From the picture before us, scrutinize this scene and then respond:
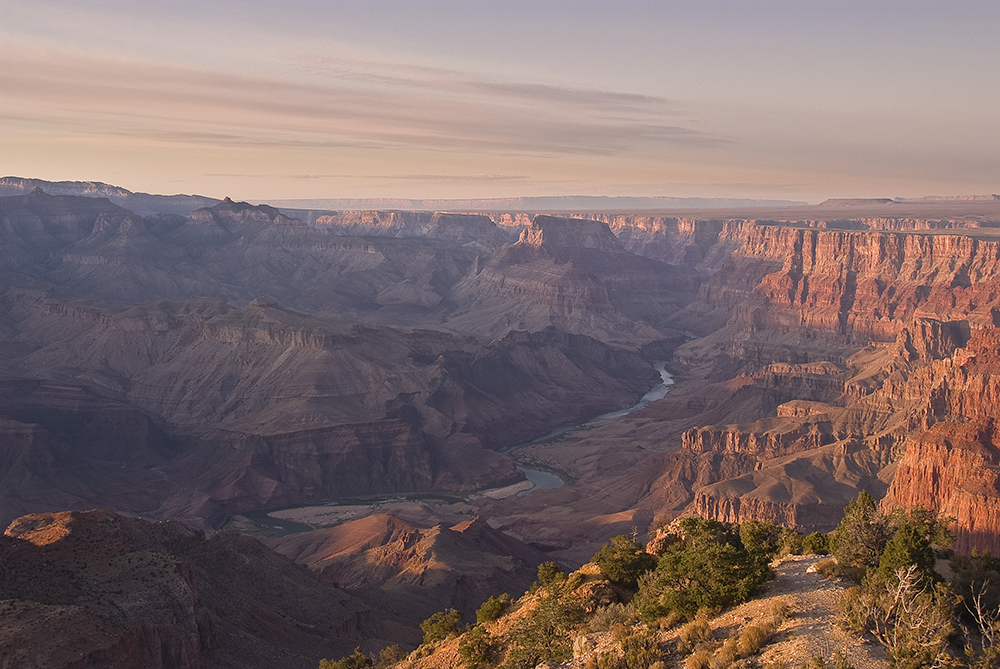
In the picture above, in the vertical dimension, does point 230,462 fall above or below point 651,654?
below

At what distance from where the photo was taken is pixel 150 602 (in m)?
58.3

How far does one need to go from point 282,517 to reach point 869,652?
12912 cm

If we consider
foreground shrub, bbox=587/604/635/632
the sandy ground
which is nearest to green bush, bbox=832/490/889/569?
foreground shrub, bbox=587/604/635/632

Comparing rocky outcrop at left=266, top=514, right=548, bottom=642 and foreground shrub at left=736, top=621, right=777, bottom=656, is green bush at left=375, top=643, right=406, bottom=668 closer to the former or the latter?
rocky outcrop at left=266, top=514, right=548, bottom=642

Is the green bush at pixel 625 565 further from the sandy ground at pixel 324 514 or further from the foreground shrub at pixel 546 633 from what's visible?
the sandy ground at pixel 324 514

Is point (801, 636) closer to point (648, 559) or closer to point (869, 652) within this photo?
point (869, 652)

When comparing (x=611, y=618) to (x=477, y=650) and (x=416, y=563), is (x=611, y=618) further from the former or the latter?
(x=416, y=563)

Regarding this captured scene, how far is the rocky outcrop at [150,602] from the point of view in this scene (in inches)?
2052

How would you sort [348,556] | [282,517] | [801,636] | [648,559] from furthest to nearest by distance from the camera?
[282,517] → [348,556] → [648,559] → [801,636]

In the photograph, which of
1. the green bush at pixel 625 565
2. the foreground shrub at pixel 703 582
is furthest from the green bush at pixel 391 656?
the foreground shrub at pixel 703 582

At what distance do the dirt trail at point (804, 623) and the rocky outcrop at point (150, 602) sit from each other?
1363 inches

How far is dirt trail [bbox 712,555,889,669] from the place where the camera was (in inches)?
1141

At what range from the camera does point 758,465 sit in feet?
458

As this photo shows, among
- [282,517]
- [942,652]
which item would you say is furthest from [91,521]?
[282,517]
